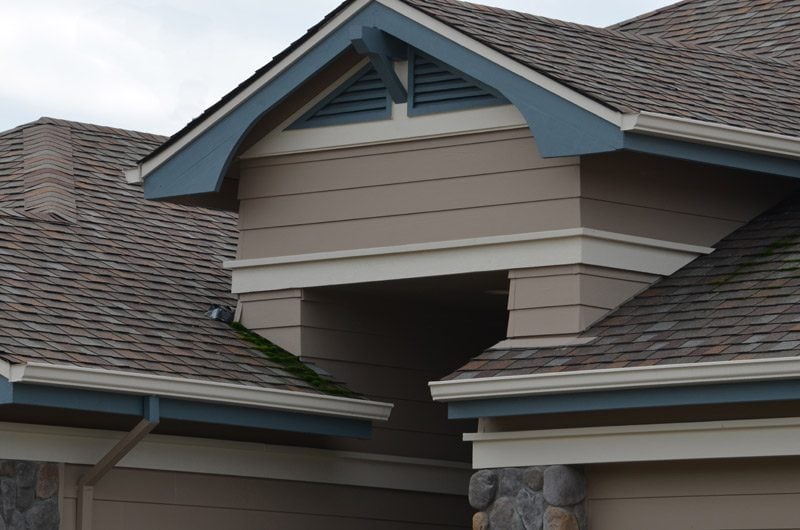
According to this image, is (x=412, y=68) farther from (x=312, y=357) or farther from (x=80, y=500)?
(x=80, y=500)

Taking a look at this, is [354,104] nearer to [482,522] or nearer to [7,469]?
[482,522]

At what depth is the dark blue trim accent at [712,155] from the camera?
1155 cm

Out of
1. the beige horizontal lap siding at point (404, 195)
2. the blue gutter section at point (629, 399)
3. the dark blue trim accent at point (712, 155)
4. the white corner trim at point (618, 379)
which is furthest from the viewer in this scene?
the beige horizontal lap siding at point (404, 195)

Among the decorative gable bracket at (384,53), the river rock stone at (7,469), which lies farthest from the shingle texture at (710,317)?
the river rock stone at (7,469)

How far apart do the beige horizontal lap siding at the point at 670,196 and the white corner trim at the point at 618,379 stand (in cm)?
145

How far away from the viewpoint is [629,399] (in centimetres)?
1086

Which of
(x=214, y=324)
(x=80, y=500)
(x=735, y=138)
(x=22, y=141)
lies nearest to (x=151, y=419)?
(x=80, y=500)

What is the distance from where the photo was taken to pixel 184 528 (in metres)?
12.6

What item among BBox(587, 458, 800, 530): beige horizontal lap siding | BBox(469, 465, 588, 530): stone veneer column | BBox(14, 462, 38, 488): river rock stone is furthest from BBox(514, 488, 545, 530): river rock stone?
BBox(14, 462, 38, 488): river rock stone

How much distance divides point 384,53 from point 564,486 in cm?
352

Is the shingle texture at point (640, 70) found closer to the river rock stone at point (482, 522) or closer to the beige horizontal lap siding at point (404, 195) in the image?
the beige horizontal lap siding at point (404, 195)

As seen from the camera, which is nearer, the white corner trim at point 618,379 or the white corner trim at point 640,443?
the white corner trim at point 618,379

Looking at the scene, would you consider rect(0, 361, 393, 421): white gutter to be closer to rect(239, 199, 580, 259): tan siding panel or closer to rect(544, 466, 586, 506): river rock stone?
rect(239, 199, 580, 259): tan siding panel

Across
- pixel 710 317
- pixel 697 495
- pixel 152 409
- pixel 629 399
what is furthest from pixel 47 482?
pixel 710 317
